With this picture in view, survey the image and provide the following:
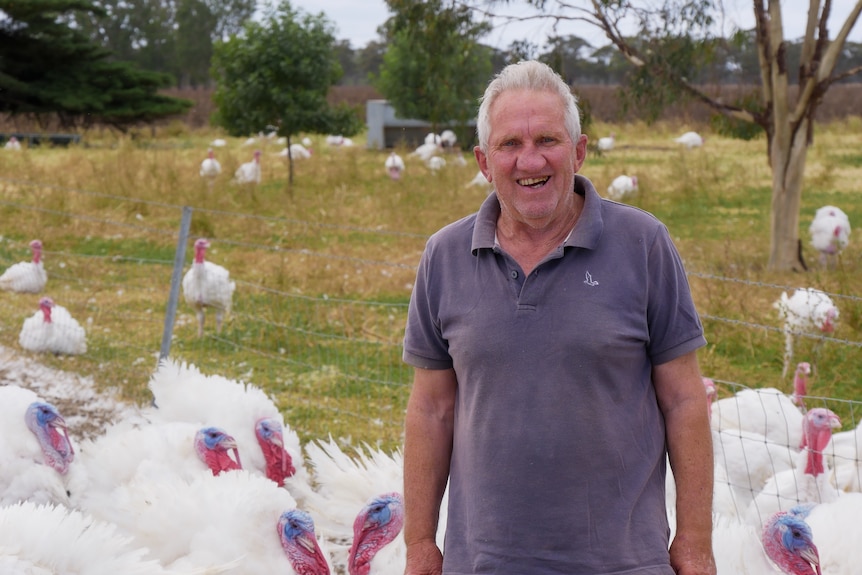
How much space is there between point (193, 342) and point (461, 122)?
20.6 ft

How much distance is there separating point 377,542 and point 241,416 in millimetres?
1450

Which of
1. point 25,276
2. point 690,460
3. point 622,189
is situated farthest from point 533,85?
point 622,189

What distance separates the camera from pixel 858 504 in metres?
3.82

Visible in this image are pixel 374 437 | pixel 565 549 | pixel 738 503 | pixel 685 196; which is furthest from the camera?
pixel 685 196

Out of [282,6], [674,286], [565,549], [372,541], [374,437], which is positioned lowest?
[374,437]

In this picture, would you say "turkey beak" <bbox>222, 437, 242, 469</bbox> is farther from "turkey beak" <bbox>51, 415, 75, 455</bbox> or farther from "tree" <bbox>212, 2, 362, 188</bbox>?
"tree" <bbox>212, 2, 362, 188</bbox>

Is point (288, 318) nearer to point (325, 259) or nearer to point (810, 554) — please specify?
point (325, 259)

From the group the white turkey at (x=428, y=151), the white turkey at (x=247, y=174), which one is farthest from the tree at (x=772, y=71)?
the white turkey at (x=428, y=151)

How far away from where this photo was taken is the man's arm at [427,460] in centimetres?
246

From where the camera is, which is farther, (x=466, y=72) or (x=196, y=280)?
(x=466, y=72)

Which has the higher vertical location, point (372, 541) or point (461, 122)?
point (461, 122)

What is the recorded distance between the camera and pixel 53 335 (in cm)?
807

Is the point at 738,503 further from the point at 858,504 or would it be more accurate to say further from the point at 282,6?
the point at 282,6

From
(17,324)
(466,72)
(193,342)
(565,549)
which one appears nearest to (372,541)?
(565,549)
